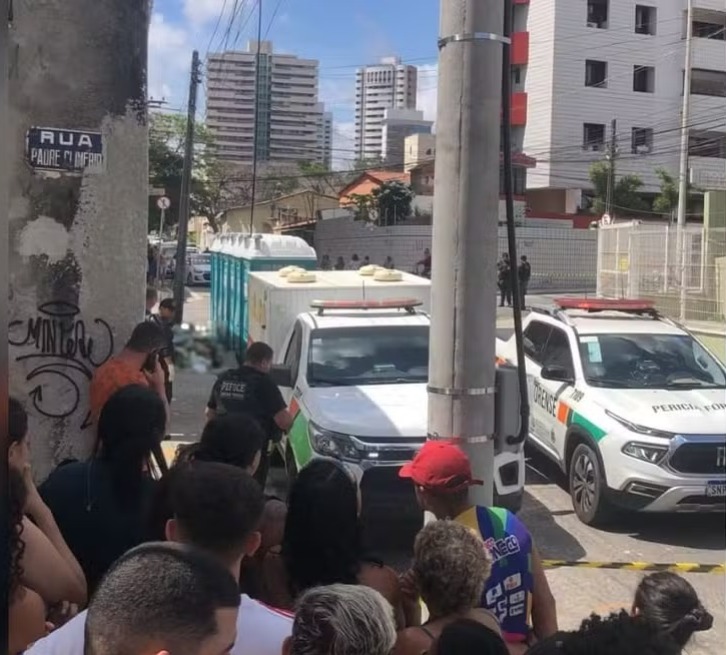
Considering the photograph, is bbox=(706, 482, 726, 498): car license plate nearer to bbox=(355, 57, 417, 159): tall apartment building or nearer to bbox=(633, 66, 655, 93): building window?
bbox=(355, 57, 417, 159): tall apartment building

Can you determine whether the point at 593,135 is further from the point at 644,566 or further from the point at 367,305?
the point at 644,566

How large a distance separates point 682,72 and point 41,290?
2671cm

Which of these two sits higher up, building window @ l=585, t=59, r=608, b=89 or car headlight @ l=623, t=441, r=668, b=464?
building window @ l=585, t=59, r=608, b=89

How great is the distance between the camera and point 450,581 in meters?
2.51

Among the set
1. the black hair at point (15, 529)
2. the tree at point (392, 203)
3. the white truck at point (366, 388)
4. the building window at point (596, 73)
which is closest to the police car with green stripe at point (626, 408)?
the white truck at point (366, 388)

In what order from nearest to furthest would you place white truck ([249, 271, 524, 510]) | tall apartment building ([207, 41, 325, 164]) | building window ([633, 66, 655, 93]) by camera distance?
1. white truck ([249, 271, 524, 510])
2. tall apartment building ([207, 41, 325, 164])
3. building window ([633, 66, 655, 93])

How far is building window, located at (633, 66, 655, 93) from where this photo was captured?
2712 centimetres

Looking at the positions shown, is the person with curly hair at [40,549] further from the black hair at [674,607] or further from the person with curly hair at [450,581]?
the black hair at [674,607]

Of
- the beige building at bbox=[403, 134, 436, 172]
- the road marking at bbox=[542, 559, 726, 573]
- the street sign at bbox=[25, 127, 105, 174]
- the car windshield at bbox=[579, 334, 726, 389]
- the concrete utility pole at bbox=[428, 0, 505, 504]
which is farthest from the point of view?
the beige building at bbox=[403, 134, 436, 172]

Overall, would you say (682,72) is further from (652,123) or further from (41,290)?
(41,290)

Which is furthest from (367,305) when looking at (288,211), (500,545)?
(288,211)

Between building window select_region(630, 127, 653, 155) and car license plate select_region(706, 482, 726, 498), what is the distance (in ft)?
89.3

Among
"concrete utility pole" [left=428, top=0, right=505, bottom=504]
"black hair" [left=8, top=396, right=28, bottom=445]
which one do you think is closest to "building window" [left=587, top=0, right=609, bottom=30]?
"concrete utility pole" [left=428, top=0, right=505, bottom=504]

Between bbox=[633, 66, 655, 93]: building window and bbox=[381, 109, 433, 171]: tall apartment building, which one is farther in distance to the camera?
bbox=[633, 66, 655, 93]: building window
